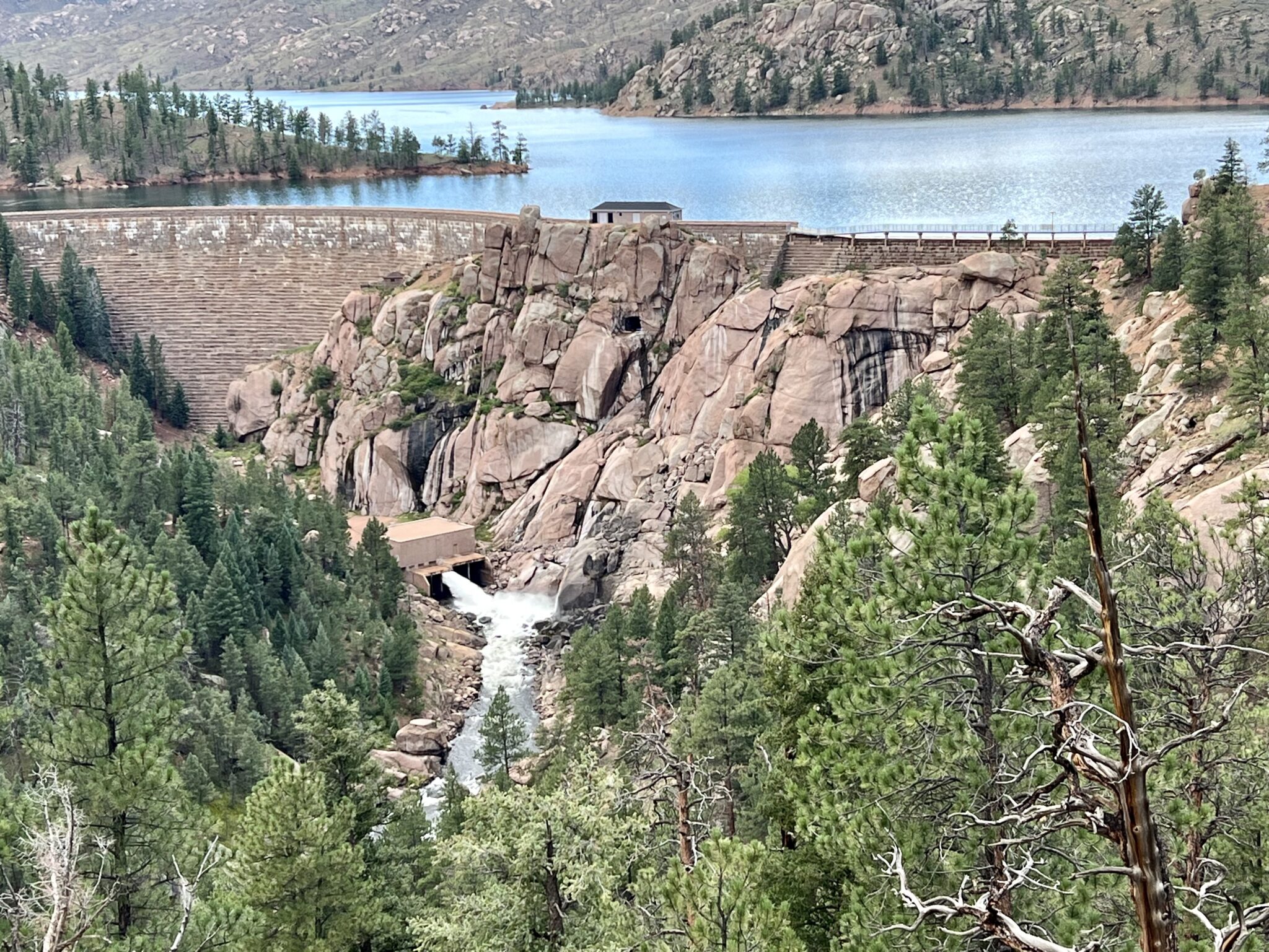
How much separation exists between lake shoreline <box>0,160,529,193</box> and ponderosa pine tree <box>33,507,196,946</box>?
141 metres

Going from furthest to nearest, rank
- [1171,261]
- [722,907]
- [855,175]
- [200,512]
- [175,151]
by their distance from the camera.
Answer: [175,151]
[855,175]
[200,512]
[1171,261]
[722,907]

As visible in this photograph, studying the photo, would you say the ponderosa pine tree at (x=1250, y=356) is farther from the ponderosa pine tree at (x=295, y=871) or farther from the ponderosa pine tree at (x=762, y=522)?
the ponderosa pine tree at (x=295, y=871)

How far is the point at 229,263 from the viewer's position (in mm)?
115062

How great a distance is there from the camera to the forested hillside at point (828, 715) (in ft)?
52.2

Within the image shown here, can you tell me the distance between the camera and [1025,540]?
19.2m

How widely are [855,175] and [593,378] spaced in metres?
44.6

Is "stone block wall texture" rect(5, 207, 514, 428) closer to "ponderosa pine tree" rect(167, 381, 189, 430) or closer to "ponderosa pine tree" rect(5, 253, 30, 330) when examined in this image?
"ponderosa pine tree" rect(167, 381, 189, 430)

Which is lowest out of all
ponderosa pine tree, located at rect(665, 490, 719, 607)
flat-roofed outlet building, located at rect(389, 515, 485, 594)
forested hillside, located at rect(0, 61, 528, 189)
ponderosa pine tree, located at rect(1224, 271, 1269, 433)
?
flat-roofed outlet building, located at rect(389, 515, 485, 594)

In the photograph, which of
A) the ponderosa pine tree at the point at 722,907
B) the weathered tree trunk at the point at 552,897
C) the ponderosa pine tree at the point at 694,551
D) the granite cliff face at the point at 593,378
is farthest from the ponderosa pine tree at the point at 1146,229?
the ponderosa pine tree at the point at 722,907

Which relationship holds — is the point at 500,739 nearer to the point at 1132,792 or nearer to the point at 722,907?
the point at 722,907

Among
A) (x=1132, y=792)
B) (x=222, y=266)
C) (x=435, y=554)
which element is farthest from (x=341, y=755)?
(x=222, y=266)

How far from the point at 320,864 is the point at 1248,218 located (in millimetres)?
43315

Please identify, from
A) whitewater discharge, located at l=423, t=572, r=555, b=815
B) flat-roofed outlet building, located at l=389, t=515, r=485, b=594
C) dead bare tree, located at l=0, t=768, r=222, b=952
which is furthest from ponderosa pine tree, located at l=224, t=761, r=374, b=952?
flat-roofed outlet building, located at l=389, t=515, r=485, b=594

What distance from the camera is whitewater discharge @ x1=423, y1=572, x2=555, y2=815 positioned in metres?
61.6
